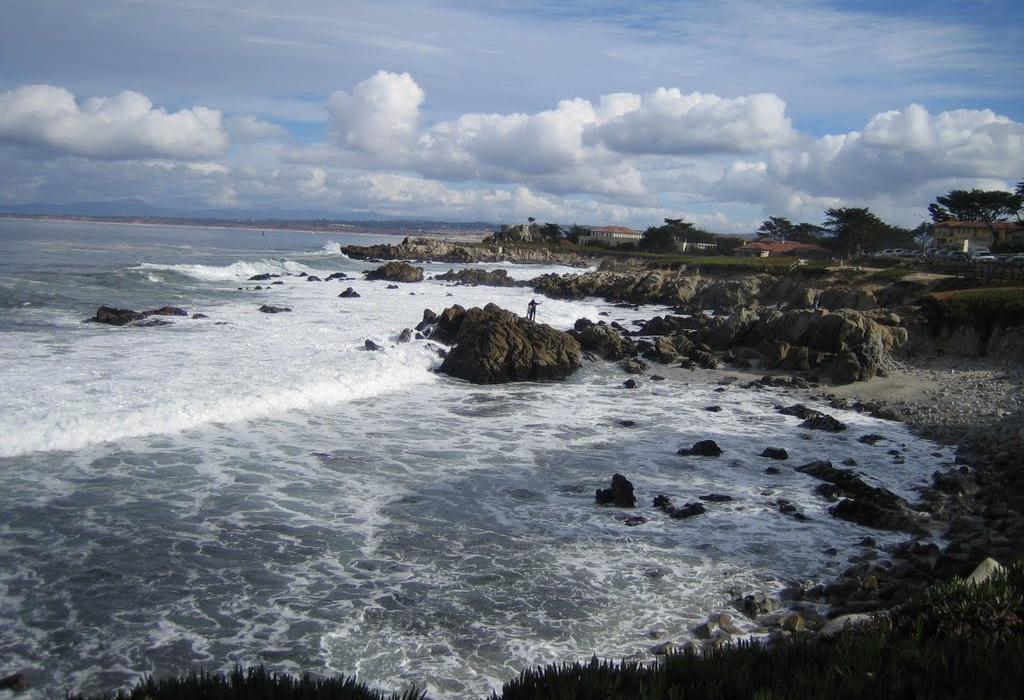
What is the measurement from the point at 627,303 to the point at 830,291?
13.9 metres

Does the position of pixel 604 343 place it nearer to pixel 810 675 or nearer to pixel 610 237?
pixel 810 675

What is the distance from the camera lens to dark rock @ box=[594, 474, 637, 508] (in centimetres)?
1293

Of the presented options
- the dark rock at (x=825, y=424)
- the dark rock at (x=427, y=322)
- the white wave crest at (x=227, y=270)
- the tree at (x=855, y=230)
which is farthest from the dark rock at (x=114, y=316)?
the tree at (x=855, y=230)

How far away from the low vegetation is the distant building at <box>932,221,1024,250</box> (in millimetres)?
78101

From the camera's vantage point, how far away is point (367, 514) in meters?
12.1

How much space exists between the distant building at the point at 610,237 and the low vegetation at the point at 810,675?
123 m

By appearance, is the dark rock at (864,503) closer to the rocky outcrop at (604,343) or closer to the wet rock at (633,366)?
the wet rock at (633,366)

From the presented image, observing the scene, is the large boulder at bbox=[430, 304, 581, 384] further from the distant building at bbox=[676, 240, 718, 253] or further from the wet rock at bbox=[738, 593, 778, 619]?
the distant building at bbox=[676, 240, 718, 253]

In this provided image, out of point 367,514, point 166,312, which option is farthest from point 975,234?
point 367,514

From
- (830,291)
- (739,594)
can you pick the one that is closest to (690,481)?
(739,594)

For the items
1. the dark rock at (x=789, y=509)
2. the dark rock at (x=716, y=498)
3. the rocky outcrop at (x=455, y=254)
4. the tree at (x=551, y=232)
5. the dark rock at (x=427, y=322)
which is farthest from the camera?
the tree at (x=551, y=232)

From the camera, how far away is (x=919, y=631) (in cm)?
629

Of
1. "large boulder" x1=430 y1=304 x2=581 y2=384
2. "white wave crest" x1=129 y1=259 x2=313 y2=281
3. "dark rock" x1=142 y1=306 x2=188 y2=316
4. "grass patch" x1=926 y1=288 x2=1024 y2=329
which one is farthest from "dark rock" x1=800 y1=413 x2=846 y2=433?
"white wave crest" x1=129 y1=259 x2=313 y2=281

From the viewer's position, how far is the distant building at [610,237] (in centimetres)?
13120
